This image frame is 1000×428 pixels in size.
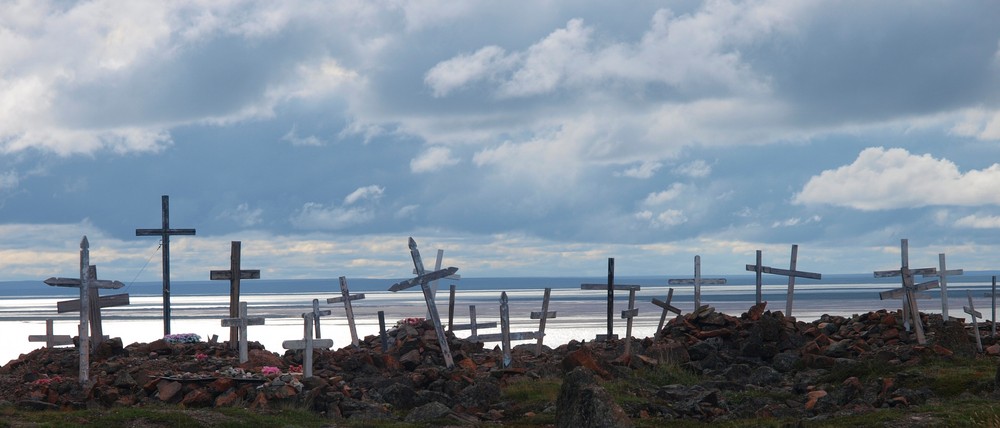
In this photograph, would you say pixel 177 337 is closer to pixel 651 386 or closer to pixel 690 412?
pixel 651 386

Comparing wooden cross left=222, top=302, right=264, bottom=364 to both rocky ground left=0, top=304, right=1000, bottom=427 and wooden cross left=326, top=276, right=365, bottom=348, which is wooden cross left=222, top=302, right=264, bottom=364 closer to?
rocky ground left=0, top=304, right=1000, bottom=427

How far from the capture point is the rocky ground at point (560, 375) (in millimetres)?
25016

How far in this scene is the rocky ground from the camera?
25016 mm

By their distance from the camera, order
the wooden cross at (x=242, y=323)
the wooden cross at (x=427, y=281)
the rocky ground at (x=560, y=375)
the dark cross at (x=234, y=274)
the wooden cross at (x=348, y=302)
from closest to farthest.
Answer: the rocky ground at (x=560, y=375), the wooden cross at (x=242, y=323), the wooden cross at (x=427, y=281), the dark cross at (x=234, y=274), the wooden cross at (x=348, y=302)

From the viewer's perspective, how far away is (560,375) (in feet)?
→ 98.3

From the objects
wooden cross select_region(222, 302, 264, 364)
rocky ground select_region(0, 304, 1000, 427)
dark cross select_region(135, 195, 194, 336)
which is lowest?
rocky ground select_region(0, 304, 1000, 427)

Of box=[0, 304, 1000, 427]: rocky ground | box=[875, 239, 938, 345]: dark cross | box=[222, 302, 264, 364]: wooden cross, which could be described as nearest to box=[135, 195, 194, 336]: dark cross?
box=[0, 304, 1000, 427]: rocky ground

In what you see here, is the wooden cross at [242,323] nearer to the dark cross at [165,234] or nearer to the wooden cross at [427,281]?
the wooden cross at [427,281]

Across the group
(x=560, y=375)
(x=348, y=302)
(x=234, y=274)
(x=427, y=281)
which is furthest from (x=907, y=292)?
(x=234, y=274)

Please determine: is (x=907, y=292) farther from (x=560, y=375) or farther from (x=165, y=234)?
(x=165, y=234)

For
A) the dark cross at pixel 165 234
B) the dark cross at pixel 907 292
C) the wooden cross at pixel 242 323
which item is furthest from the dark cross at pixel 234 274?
the dark cross at pixel 907 292

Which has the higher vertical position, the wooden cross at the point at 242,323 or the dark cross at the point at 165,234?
the dark cross at the point at 165,234

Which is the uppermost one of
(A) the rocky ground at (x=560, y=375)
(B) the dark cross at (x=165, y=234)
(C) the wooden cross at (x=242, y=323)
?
(B) the dark cross at (x=165, y=234)

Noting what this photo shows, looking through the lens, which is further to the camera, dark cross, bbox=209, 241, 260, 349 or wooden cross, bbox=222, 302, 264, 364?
dark cross, bbox=209, 241, 260, 349
